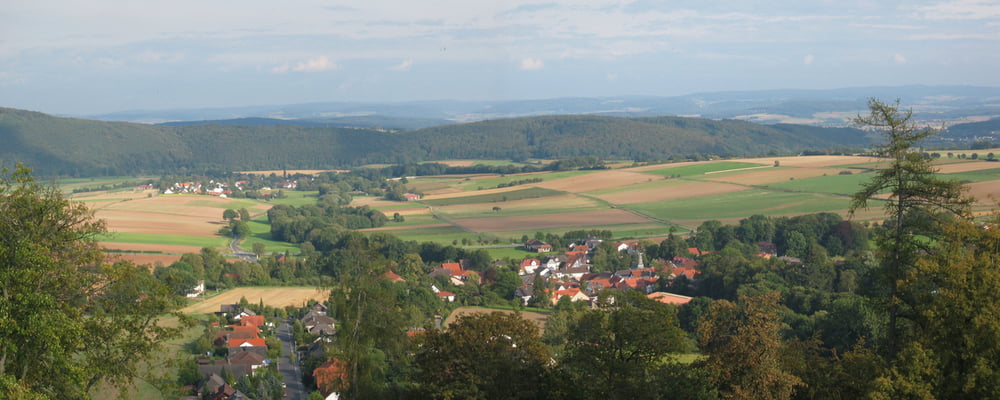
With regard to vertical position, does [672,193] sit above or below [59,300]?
Answer: below

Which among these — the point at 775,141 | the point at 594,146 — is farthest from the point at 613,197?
the point at 775,141

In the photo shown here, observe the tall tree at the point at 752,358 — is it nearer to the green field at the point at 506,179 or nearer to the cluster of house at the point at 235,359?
the cluster of house at the point at 235,359

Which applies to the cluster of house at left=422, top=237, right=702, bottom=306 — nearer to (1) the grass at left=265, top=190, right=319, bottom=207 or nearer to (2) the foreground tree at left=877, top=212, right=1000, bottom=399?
(2) the foreground tree at left=877, top=212, right=1000, bottom=399

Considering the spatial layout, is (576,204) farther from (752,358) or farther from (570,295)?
(752,358)

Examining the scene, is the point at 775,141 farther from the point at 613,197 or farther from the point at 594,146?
the point at 613,197

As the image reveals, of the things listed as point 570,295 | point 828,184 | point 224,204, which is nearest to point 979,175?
point 828,184

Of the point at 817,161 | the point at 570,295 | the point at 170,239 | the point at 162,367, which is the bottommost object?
the point at 570,295
